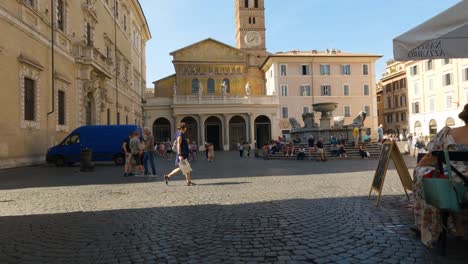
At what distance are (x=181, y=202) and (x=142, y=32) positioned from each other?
44.7 metres

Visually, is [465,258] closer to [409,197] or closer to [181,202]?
[409,197]

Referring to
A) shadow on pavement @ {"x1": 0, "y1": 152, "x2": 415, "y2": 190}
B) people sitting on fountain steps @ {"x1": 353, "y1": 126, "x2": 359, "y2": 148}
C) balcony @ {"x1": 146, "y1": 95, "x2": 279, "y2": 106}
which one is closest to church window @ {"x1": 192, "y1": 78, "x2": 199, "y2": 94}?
balcony @ {"x1": 146, "y1": 95, "x2": 279, "y2": 106}

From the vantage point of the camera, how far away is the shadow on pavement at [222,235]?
3699 mm

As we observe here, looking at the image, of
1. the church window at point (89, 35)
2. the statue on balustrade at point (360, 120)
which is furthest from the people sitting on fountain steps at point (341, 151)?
the church window at point (89, 35)

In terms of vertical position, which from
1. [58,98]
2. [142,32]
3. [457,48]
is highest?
[142,32]

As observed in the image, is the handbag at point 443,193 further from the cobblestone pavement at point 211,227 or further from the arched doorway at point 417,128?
the arched doorway at point 417,128

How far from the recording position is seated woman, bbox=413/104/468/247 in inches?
143

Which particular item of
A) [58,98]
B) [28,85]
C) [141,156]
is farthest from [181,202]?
[58,98]

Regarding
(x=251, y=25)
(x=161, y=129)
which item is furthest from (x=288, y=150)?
(x=251, y=25)

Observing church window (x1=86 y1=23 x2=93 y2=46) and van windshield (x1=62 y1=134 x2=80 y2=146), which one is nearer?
van windshield (x1=62 y1=134 x2=80 y2=146)

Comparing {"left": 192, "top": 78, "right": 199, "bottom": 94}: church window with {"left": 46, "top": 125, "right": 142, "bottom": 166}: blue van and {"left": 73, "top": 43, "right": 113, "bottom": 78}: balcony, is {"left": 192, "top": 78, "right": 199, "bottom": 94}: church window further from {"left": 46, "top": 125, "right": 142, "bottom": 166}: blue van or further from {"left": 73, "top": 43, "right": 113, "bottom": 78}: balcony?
{"left": 46, "top": 125, "right": 142, "bottom": 166}: blue van

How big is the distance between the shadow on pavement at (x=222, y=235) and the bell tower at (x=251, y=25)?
6597cm

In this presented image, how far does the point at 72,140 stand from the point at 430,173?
1700 centimetres

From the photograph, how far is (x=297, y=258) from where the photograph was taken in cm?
360
